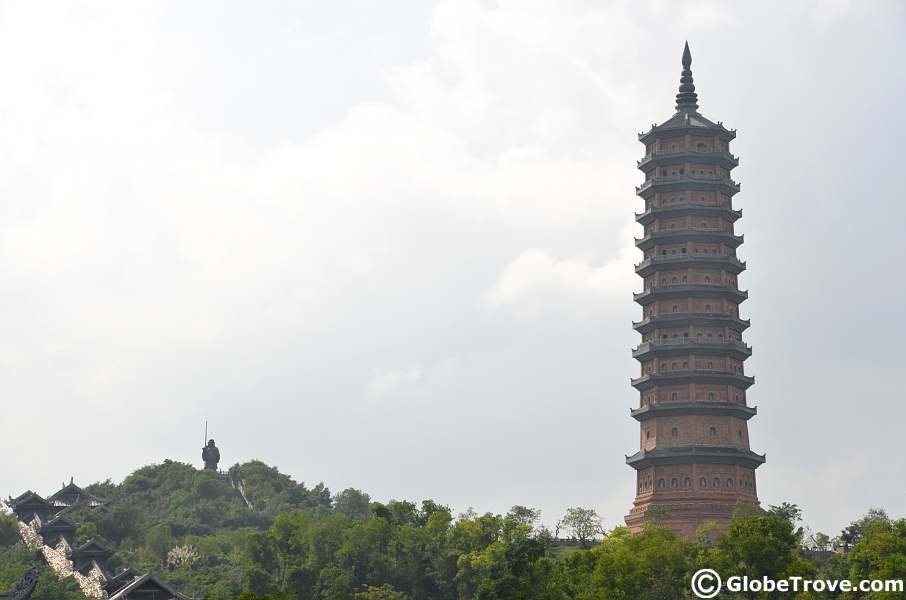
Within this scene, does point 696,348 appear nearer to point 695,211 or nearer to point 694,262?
point 694,262

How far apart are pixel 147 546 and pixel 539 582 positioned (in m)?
48.5

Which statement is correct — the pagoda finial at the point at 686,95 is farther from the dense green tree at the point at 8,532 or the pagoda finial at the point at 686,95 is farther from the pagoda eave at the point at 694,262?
the dense green tree at the point at 8,532

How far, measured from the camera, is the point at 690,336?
9356 centimetres

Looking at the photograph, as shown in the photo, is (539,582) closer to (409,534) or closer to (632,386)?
(409,534)

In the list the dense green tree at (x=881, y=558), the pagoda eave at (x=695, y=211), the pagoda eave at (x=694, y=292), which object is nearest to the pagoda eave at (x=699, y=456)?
the pagoda eave at (x=694, y=292)

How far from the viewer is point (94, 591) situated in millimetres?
80438

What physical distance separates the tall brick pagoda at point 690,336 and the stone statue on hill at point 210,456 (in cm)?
6931

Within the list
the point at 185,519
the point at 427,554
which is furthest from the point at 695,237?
the point at 185,519

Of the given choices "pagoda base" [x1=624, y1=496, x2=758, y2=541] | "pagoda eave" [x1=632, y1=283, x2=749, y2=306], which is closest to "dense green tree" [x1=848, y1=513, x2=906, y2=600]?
"pagoda base" [x1=624, y1=496, x2=758, y2=541]

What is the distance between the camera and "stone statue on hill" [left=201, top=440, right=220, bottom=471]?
488 ft

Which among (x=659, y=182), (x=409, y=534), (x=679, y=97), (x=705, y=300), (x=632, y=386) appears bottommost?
(x=409, y=534)

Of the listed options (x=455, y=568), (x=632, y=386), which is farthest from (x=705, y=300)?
(x=455, y=568)

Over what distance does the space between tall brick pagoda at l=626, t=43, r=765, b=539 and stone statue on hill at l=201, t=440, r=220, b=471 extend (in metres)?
69.3

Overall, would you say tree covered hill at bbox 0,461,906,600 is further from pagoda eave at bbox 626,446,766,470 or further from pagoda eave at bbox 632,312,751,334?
pagoda eave at bbox 632,312,751,334
